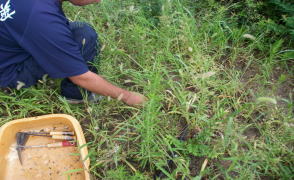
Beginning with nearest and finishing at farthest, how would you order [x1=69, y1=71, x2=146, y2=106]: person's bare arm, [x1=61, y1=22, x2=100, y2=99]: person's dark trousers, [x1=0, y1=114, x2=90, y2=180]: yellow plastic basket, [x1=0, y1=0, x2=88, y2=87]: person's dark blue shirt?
[x1=0, y1=0, x2=88, y2=87]: person's dark blue shirt → [x1=69, y1=71, x2=146, y2=106]: person's bare arm → [x1=0, y1=114, x2=90, y2=180]: yellow plastic basket → [x1=61, y1=22, x2=100, y2=99]: person's dark trousers

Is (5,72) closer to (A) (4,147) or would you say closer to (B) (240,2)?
(A) (4,147)

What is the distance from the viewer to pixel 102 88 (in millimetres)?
1854

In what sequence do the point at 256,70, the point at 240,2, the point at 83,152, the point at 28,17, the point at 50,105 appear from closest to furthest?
1. the point at 28,17
2. the point at 83,152
3. the point at 50,105
4. the point at 256,70
5. the point at 240,2

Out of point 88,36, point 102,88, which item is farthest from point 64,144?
point 88,36

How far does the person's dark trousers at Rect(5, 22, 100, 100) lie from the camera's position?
2.01m

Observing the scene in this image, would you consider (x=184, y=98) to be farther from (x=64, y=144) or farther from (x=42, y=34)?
(x=42, y=34)

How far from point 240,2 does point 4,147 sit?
7.80 ft

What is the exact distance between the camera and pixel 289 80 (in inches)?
91.9

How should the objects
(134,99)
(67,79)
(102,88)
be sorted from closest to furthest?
(102,88) < (134,99) < (67,79)

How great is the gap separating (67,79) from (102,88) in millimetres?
413

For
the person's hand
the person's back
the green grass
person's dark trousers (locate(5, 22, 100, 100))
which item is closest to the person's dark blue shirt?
the person's back

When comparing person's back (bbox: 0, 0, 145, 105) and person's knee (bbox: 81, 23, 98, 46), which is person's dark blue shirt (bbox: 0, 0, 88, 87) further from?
person's knee (bbox: 81, 23, 98, 46)

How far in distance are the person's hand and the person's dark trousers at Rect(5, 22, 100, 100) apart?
1.37 ft

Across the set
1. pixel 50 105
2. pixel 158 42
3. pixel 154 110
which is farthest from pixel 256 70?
pixel 50 105
